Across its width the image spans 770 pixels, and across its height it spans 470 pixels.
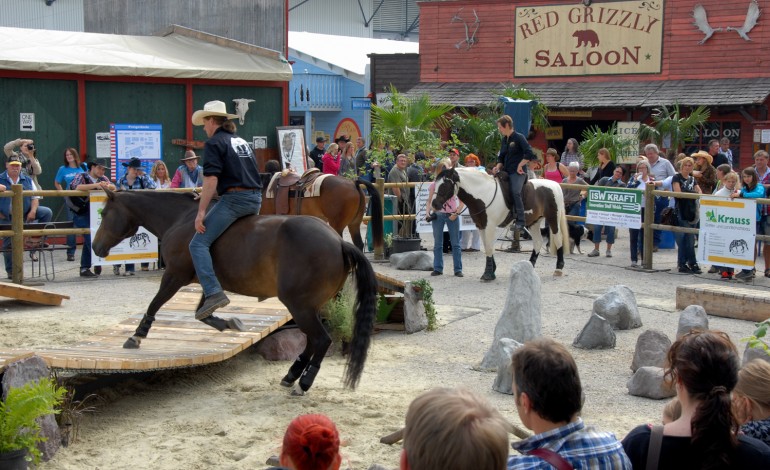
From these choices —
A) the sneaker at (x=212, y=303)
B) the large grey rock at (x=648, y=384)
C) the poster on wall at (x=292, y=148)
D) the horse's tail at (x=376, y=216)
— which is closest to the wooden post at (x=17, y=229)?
the horse's tail at (x=376, y=216)

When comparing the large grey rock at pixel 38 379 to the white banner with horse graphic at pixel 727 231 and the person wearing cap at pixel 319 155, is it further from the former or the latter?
the person wearing cap at pixel 319 155

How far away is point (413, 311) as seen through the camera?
35.8 ft

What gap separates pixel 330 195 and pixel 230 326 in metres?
6.22

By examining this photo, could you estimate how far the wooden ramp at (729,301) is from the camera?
1148 centimetres

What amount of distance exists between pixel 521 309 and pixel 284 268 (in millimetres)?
2780

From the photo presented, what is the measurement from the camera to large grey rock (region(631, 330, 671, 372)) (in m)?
8.98

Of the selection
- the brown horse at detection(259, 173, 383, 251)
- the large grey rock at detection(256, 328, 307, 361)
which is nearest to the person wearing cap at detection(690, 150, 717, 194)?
the brown horse at detection(259, 173, 383, 251)

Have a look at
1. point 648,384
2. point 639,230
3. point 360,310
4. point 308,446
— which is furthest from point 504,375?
point 639,230

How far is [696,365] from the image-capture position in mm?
3600

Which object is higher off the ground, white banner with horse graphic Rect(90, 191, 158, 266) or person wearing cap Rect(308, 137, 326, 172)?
person wearing cap Rect(308, 137, 326, 172)

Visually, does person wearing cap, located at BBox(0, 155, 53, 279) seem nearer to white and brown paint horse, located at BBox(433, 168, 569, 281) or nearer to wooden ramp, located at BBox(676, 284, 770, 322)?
white and brown paint horse, located at BBox(433, 168, 569, 281)

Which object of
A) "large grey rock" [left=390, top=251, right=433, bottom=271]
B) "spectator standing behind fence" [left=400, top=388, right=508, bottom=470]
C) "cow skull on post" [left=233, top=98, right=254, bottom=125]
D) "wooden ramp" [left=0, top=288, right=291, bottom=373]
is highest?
"cow skull on post" [left=233, top=98, right=254, bottom=125]

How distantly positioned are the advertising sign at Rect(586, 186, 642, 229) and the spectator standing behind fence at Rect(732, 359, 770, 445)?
12281 mm

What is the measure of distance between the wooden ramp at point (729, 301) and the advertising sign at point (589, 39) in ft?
48.7
